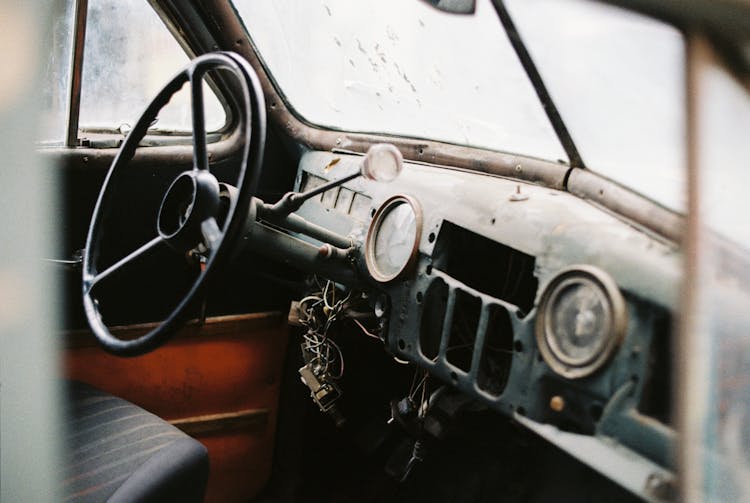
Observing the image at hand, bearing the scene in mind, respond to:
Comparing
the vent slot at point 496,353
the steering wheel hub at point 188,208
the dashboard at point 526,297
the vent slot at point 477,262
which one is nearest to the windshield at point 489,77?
the dashboard at point 526,297

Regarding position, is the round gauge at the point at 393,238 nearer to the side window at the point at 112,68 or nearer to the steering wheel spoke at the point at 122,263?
the steering wheel spoke at the point at 122,263

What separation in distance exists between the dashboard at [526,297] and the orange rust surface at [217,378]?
0.62 m

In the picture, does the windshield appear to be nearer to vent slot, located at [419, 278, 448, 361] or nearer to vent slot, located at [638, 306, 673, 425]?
vent slot, located at [638, 306, 673, 425]

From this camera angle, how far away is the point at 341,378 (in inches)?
88.4

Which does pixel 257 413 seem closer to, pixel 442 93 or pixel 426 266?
pixel 426 266

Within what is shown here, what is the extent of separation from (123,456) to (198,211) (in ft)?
2.05

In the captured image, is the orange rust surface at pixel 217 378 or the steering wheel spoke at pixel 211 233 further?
the orange rust surface at pixel 217 378

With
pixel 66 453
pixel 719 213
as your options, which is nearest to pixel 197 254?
pixel 66 453

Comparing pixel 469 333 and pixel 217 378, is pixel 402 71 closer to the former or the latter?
pixel 469 333

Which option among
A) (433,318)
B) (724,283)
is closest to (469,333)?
(433,318)

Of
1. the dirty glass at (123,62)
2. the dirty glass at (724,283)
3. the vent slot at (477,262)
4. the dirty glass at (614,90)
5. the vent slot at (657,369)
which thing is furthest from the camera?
the dirty glass at (123,62)

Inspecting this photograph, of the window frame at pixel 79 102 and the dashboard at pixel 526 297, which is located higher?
the window frame at pixel 79 102

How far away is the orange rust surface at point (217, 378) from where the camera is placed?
2129 millimetres

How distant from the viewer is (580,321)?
1226 mm
